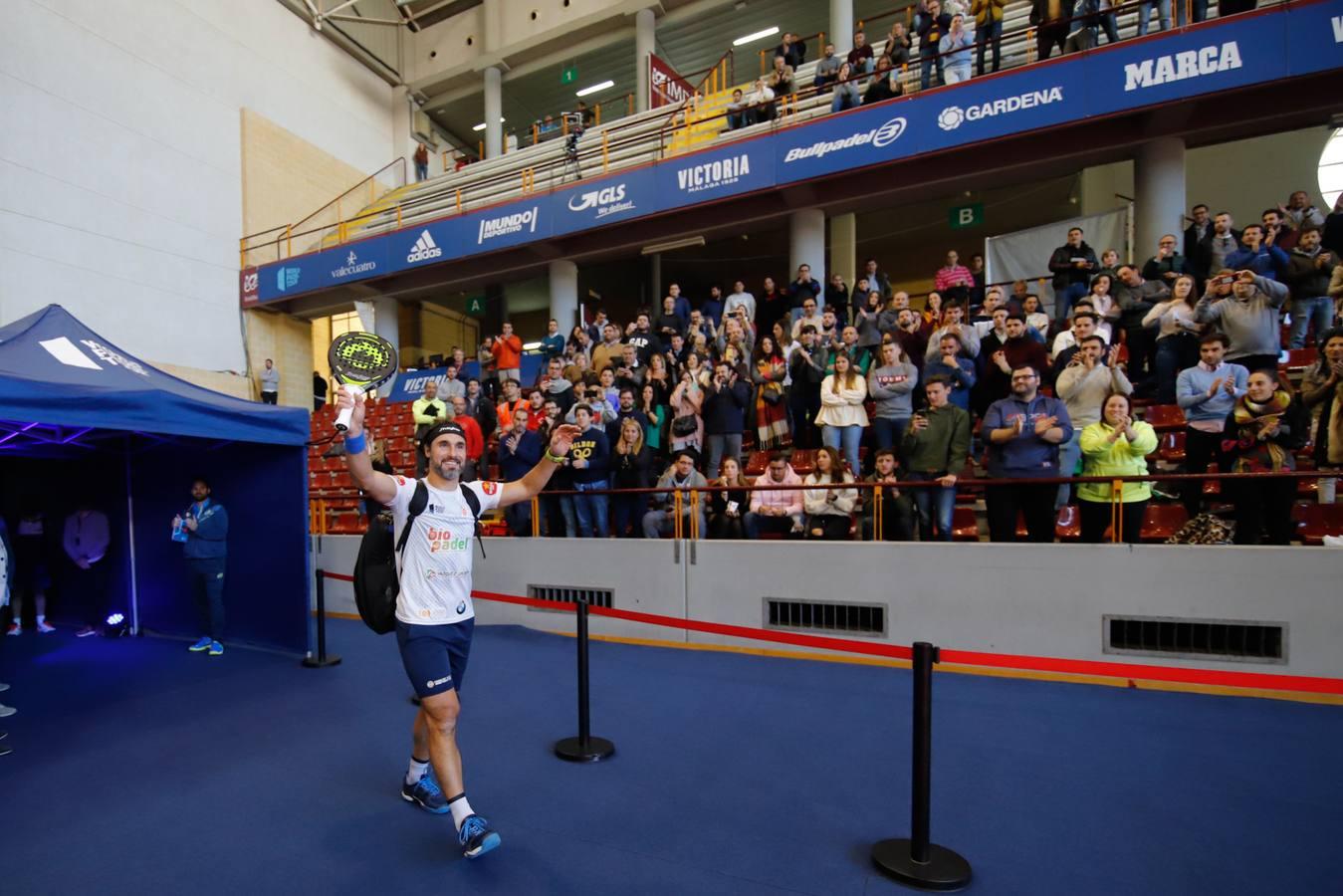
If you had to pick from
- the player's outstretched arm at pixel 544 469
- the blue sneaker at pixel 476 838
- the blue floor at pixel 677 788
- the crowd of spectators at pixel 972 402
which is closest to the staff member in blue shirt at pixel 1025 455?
the crowd of spectators at pixel 972 402

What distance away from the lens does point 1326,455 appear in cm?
525

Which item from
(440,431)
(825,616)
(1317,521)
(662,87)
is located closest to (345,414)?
(440,431)

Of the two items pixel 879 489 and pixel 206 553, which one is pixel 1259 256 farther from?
pixel 206 553

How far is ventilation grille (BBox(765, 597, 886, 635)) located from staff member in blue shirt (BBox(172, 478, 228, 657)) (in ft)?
18.4

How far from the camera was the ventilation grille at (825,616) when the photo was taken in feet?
21.1

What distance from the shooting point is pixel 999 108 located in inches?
414

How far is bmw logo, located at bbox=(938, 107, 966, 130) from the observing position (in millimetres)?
10773

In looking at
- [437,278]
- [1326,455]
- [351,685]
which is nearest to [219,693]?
[351,685]

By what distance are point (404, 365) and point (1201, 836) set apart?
72.7 feet

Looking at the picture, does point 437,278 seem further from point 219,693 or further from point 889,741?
point 889,741

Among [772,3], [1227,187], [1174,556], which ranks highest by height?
[772,3]

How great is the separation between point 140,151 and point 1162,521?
68.6ft

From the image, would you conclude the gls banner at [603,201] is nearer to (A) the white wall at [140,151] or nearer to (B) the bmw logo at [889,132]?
(B) the bmw logo at [889,132]

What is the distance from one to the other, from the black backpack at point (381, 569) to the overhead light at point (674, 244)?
1192 centimetres
